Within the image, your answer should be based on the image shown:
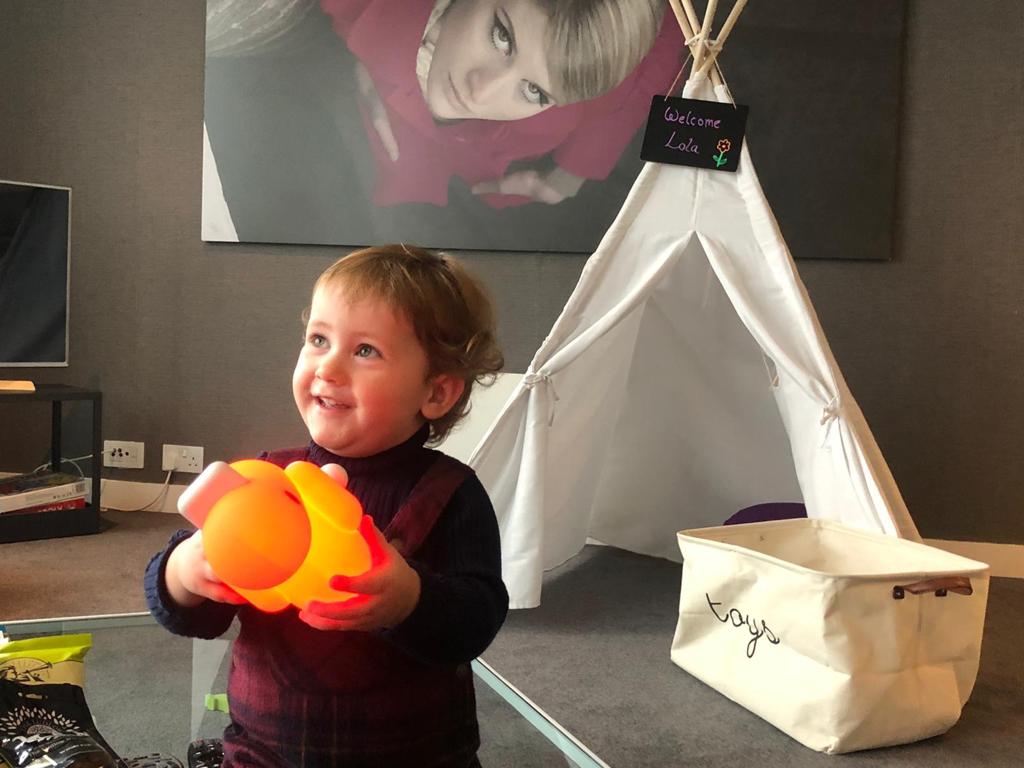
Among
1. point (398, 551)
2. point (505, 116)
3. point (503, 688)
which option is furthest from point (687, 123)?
point (398, 551)

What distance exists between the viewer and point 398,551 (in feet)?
2.51

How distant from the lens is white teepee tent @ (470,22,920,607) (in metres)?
1.80

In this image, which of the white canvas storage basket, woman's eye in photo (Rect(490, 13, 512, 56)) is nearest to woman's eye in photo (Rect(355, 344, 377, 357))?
the white canvas storage basket

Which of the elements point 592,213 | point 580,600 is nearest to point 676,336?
point 592,213

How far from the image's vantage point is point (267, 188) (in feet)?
9.32

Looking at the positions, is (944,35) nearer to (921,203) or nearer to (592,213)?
(921,203)

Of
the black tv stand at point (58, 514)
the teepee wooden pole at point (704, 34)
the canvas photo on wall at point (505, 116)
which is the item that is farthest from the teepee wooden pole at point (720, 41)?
the black tv stand at point (58, 514)

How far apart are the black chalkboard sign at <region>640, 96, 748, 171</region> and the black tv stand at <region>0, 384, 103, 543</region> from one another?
183cm

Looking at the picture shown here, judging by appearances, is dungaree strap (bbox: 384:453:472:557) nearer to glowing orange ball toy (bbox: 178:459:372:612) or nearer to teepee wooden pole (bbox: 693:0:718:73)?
glowing orange ball toy (bbox: 178:459:372:612)

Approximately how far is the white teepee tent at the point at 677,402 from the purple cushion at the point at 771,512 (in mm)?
186

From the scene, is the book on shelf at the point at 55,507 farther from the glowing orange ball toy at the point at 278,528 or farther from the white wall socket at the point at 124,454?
the glowing orange ball toy at the point at 278,528

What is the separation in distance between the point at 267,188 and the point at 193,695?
1989 millimetres

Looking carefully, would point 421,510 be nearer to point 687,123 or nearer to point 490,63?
point 687,123

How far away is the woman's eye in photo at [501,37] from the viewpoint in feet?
8.75
